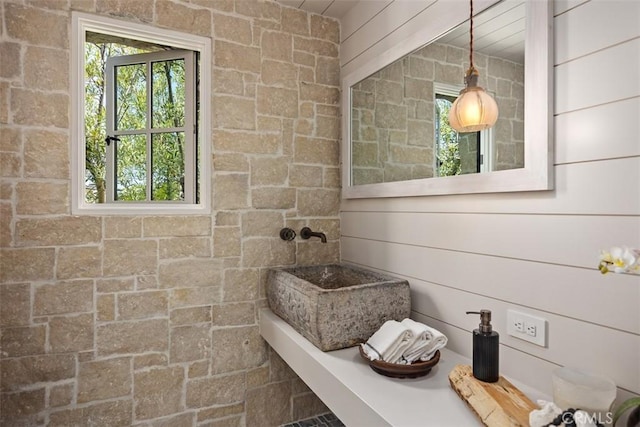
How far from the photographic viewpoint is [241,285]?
2.22 m

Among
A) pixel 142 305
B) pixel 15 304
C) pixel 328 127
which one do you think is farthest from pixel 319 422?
pixel 328 127

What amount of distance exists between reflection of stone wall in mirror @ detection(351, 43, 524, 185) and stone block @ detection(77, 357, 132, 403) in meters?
1.67

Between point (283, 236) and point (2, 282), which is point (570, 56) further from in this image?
point (2, 282)

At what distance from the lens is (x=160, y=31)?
2.05m

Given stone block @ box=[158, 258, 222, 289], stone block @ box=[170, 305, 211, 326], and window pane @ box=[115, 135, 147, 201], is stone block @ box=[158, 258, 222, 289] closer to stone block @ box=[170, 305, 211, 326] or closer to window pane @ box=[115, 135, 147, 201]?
stone block @ box=[170, 305, 211, 326]

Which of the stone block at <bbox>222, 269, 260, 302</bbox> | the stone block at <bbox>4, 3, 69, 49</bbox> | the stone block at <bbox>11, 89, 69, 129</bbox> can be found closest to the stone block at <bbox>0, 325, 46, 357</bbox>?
the stone block at <bbox>222, 269, 260, 302</bbox>

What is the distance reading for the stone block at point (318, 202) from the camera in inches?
95.0

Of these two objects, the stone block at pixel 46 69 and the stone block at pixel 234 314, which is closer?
the stone block at pixel 46 69

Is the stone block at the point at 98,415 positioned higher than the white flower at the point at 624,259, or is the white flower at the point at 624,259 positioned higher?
the white flower at the point at 624,259

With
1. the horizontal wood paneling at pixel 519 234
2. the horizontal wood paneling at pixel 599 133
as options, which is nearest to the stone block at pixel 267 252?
the horizontal wood paneling at pixel 519 234

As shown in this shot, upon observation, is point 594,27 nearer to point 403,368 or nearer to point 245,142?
point 403,368

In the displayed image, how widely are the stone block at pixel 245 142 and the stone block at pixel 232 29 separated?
55cm

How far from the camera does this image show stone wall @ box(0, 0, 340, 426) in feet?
5.87

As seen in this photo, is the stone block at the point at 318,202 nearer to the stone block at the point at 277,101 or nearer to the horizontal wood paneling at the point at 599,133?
the stone block at the point at 277,101
